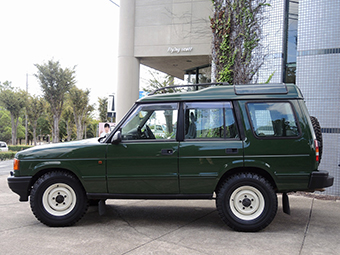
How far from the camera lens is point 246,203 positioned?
4953mm

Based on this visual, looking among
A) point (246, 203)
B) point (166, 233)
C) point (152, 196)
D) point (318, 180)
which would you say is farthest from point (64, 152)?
point (318, 180)

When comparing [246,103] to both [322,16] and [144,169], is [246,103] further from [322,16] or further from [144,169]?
[322,16]

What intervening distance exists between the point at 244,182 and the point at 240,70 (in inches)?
206

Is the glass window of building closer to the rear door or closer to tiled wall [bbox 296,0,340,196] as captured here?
tiled wall [bbox 296,0,340,196]

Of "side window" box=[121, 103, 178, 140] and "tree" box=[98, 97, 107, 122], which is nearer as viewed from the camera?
"side window" box=[121, 103, 178, 140]

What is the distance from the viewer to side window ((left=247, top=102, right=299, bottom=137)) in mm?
4988

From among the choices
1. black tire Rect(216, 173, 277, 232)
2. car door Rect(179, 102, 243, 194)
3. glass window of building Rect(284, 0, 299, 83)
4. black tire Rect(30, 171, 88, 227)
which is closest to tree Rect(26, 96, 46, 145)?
glass window of building Rect(284, 0, 299, 83)

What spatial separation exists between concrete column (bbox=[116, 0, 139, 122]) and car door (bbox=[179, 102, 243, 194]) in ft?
36.6

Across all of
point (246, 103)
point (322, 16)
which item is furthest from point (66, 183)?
point (322, 16)

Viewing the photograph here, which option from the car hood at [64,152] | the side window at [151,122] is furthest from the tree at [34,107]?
the side window at [151,122]

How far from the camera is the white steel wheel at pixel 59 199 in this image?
5.23 m

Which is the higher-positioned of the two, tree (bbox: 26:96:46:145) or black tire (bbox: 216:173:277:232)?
tree (bbox: 26:96:46:145)

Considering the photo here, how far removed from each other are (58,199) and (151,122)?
1911mm

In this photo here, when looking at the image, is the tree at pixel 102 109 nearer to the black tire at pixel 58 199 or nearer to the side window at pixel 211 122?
the black tire at pixel 58 199
